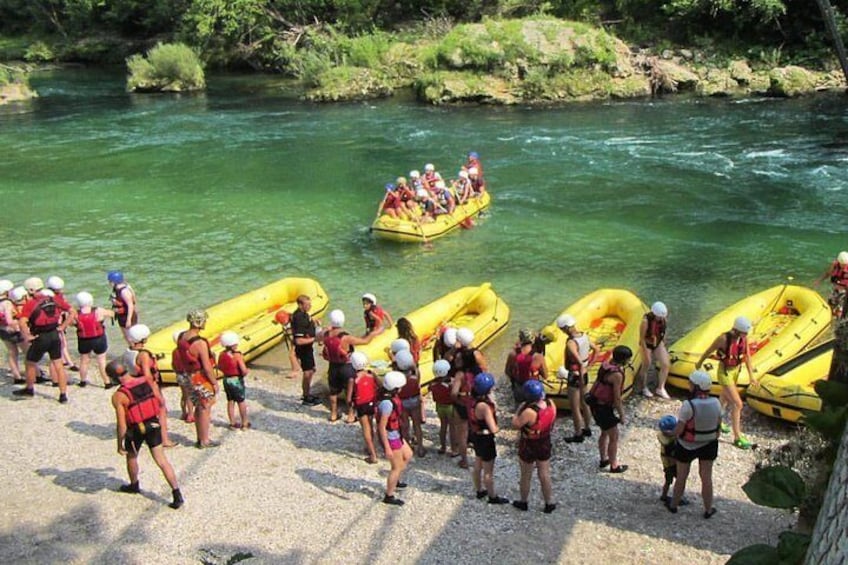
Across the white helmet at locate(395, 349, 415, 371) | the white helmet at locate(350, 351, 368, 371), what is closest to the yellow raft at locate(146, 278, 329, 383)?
the white helmet at locate(350, 351, 368, 371)

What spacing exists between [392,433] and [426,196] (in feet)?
33.0

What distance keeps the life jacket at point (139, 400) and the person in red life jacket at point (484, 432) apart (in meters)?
2.66

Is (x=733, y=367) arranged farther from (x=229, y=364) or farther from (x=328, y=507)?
Answer: (x=229, y=364)

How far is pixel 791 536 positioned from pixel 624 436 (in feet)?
19.9

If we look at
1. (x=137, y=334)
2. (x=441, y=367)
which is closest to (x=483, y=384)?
(x=441, y=367)

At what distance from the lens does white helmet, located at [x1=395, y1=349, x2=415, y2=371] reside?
24.8 feet

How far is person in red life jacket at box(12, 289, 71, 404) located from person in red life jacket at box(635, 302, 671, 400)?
6.73 meters

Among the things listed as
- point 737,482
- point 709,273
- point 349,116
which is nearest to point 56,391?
point 737,482

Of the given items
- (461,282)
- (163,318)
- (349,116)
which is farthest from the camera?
(349,116)

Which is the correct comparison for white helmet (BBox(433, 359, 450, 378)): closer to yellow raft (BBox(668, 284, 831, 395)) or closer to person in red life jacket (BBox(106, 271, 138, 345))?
yellow raft (BBox(668, 284, 831, 395))

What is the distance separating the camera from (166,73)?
122ft

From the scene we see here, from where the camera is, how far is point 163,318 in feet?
42.4

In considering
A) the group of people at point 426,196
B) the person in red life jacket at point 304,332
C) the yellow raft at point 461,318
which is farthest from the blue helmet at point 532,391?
the group of people at point 426,196

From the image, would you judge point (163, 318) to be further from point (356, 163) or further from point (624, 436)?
point (356, 163)
